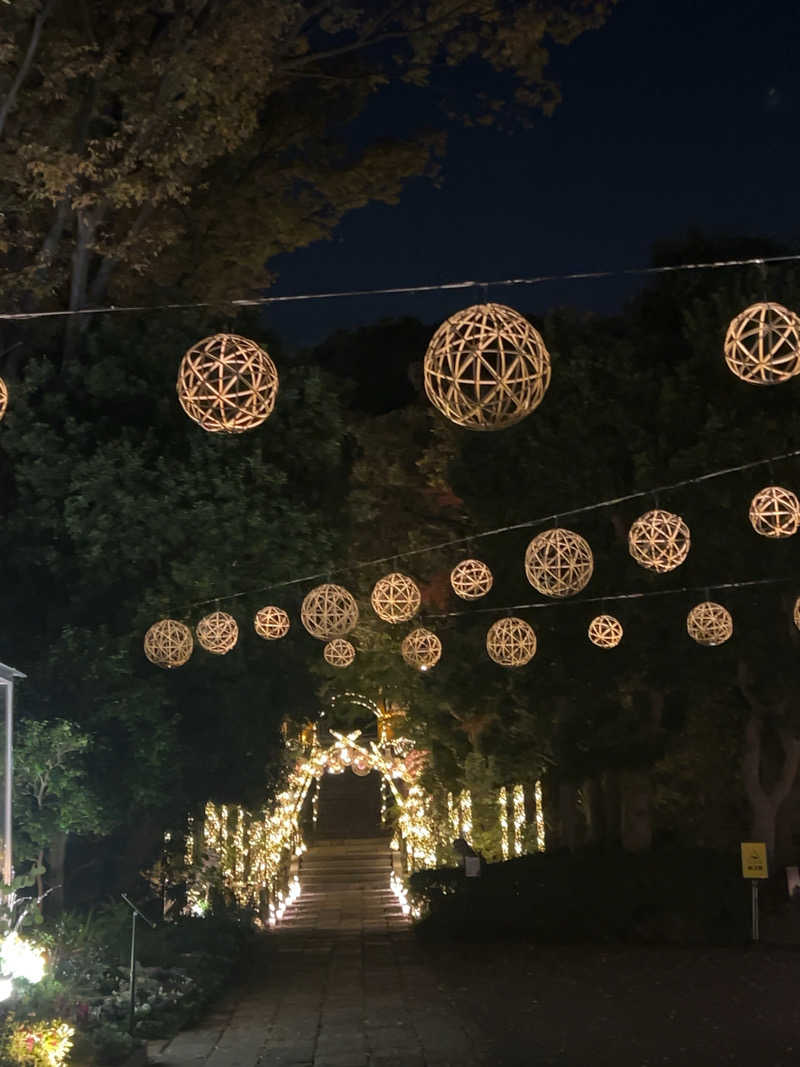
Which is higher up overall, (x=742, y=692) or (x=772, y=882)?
(x=742, y=692)

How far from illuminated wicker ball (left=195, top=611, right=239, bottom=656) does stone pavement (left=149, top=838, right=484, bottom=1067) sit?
4.11 meters

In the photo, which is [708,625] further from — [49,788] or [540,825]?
[540,825]

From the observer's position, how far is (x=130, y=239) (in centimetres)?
1759

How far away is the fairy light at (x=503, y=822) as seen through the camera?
33.5 m

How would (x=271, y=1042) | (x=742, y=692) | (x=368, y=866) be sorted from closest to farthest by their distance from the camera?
1. (x=271, y=1042)
2. (x=742, y=692)
3. (x=368, y=866)

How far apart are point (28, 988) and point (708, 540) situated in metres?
13.4

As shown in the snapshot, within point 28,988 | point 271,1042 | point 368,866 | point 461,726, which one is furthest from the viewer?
point 368,866

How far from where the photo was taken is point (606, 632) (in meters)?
21.2

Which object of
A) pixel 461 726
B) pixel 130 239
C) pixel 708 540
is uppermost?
pixel 130 239

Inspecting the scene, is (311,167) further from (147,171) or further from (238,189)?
(147,171)

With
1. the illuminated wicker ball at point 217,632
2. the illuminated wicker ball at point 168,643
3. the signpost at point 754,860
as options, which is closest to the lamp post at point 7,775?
the illuminated wicker ball at point 168,643

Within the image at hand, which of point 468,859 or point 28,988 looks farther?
point 468,859

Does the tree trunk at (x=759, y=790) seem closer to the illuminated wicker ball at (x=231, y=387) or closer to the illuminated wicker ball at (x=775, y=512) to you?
the illuminated wicker ball at (x=775, y=512)

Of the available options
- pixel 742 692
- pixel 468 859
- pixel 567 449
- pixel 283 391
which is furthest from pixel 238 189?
pixel 468 859
